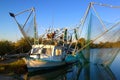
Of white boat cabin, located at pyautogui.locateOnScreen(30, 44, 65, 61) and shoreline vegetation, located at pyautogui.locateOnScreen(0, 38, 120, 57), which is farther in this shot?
shoreline vegetation, located at pyautogui.locateOnScreen(0, 38, 120, 57)

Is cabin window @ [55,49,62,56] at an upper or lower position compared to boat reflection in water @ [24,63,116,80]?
upper

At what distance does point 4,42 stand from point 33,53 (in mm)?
15515

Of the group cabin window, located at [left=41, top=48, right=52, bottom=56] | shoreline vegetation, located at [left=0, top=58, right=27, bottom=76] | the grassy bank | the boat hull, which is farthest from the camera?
cabin window, located at [left=41, top=48, right=52, bottom=56]

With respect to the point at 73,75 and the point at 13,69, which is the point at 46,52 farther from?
the point at 13,69

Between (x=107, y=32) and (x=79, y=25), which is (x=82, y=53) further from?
(x=107, y=32)

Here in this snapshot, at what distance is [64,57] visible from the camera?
33719 mm

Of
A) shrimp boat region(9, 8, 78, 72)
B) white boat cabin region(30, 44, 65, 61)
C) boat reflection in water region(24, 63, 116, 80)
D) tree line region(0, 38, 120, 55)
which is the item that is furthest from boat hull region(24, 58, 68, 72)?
tree line region(0, 38, 120, 55)

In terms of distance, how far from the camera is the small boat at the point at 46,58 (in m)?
28.0

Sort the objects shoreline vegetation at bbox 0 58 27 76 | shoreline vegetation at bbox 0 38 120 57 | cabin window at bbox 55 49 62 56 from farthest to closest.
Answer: cabin window at bbox 55 49 62 56 < shoreline vegetation at bbox 0 38 120 57 < shoreline vegetation at bbox 0 58 27 76

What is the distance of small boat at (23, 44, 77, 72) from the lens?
27969mm

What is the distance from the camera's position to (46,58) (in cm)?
2986

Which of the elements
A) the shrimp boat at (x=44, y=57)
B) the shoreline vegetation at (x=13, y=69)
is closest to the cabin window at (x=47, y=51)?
the shrimp boat at (x=44, y=57)

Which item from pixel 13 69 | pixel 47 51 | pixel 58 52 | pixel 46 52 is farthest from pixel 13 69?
pixel 58 52

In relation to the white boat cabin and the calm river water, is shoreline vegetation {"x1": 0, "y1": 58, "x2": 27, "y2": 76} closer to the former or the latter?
the calm river water
